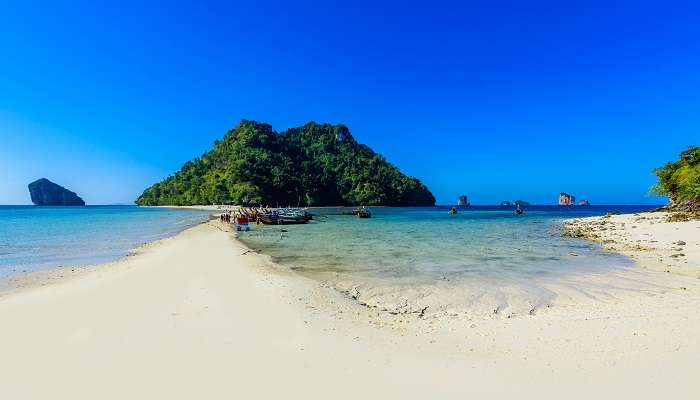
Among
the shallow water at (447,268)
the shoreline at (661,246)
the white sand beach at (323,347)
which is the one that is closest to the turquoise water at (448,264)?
the shallow water at (447,268)

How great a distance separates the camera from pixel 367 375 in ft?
19.2

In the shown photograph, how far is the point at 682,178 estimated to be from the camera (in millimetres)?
44156

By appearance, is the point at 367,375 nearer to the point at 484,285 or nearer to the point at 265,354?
the point at 265,354

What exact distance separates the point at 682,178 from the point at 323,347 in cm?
5517

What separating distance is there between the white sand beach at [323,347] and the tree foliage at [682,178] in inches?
1541

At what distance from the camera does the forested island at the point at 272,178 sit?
465 ft

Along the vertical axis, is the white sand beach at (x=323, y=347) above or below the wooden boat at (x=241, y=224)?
below

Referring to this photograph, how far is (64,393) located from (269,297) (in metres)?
5.85

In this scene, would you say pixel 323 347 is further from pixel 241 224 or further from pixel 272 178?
pixel 272 178

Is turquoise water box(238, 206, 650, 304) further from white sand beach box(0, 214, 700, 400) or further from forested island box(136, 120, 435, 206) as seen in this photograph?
forested island box(136, 120, 435, 206)

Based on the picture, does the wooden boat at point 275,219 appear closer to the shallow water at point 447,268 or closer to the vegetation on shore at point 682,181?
the shallow water at point 447,268

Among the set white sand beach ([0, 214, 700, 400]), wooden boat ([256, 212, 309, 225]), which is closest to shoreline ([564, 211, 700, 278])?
white sand beach ([0, 214, 700, 400])

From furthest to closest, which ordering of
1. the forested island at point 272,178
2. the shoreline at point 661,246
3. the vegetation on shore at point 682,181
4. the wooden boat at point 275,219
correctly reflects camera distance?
1. the forested island at point 272,178
2. the wooden boat at point 275,219
3. the vegetation on shore at point 682,181
4. the shoreline at point 661,246

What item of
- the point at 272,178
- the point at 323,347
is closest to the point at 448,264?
the point at 323,347
